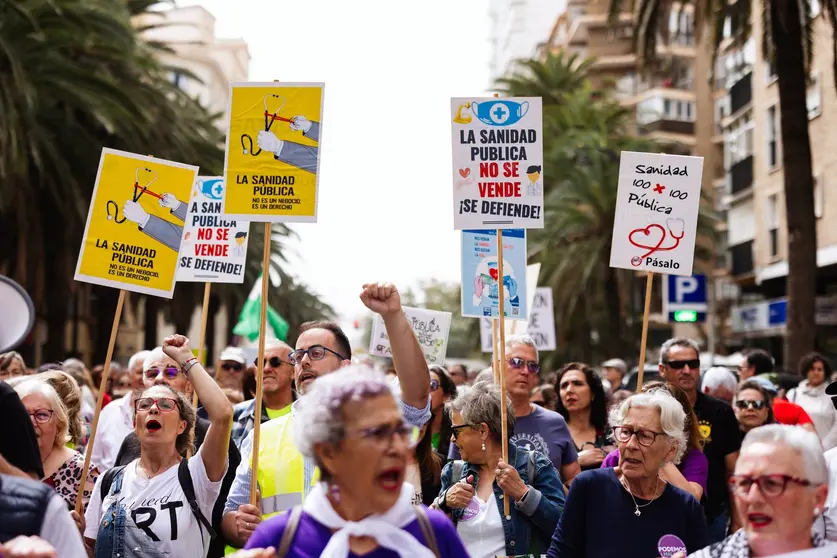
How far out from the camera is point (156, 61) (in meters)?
22.0

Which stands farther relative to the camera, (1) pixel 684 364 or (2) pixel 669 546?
(1) pixel 684 364

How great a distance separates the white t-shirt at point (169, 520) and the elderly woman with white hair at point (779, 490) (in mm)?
2471

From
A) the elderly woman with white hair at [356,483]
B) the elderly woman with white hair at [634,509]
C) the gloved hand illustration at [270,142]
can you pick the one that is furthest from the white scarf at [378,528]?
the gloved hand illustration at [270,142]

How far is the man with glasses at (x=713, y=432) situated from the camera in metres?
7.71

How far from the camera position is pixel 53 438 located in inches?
258

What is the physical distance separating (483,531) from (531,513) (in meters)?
0.25

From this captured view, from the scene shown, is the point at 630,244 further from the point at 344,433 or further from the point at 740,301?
the point at 740,301

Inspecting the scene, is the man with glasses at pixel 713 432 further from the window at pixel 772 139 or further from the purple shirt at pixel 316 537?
the window at pixel 772 139

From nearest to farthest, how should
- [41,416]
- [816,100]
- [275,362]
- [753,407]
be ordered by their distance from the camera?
[41,416]
[275,362]
[753,407]
[816,100]

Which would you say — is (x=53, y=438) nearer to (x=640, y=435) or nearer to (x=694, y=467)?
(x=640, y=435)

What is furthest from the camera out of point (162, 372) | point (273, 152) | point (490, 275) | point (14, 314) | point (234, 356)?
point (234, 356)

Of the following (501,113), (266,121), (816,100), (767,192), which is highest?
(816,100)

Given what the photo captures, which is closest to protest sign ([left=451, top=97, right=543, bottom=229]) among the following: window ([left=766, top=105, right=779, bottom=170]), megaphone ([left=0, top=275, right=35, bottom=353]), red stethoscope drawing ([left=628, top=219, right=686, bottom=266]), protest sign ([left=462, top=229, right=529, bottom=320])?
red stethoscope drawing ([left=628, top=219, right=686, bottom=266])

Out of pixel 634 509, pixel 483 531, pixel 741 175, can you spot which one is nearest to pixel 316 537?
pixel 634 509
